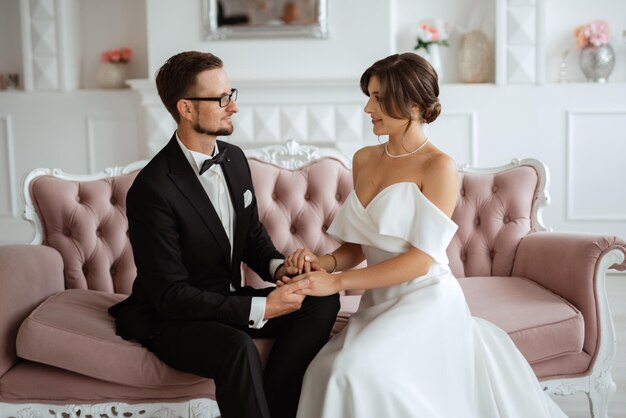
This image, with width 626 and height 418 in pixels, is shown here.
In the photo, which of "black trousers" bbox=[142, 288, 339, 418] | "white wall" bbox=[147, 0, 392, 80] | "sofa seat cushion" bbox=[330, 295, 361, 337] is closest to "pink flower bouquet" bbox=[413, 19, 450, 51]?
"white wall" bbox=[147, 0, 392, 80]

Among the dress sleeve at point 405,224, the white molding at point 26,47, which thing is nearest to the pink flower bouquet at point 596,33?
the dress sleeve at point 405,224

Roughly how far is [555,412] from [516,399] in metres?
0.20

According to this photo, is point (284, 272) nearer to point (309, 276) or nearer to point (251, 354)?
point (309, 276)

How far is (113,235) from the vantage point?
10.1ft

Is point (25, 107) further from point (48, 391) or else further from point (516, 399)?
point (516, 399)

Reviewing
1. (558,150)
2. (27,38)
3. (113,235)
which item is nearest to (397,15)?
(558,150)

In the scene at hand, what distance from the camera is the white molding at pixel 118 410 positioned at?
236cm

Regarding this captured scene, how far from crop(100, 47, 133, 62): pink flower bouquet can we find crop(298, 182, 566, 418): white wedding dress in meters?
4.05

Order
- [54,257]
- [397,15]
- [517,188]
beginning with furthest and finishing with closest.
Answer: [397,15] < [517,188] < [54,257]

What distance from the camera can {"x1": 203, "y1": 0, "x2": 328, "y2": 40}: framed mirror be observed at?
18.2 feet

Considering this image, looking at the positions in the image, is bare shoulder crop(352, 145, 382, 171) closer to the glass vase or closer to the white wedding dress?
the white wedding dress

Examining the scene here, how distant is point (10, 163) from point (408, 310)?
4.74m

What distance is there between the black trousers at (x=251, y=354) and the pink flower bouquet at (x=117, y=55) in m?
4.04

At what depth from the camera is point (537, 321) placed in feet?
8.48
